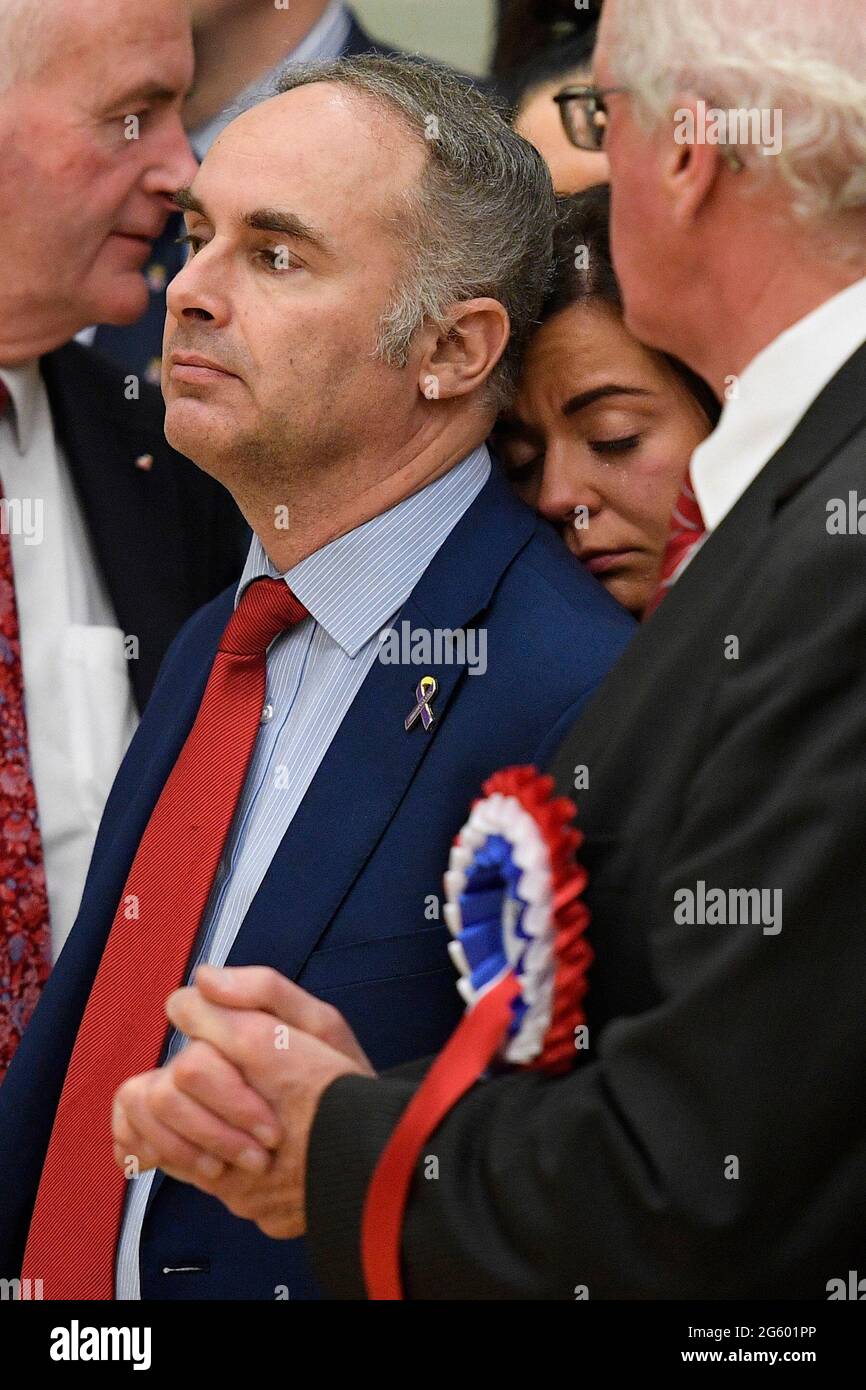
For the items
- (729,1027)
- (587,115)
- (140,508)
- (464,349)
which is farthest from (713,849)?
(140,508)

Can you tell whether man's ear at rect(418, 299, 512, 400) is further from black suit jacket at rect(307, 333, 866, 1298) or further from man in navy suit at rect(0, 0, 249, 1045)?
black suit jacket at rect(307, 333, 866, 1298)

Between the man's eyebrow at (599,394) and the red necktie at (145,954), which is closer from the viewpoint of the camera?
the red necktie at (145,954)

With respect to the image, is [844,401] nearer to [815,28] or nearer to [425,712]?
[815,28]

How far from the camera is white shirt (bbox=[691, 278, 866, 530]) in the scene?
1161 mm

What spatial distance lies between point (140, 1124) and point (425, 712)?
0.50 metres

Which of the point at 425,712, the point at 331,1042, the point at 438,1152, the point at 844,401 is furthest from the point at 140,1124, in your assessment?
the point at 844,401

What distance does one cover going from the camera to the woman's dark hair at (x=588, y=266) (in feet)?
6.09

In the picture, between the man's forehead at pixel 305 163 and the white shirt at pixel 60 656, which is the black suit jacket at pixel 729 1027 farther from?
the white shirt at pixel 60 656

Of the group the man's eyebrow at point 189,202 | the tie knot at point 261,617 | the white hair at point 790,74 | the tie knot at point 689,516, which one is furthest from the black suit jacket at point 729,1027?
the man's eyebrow at point 189,202

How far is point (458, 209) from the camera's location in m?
1.82

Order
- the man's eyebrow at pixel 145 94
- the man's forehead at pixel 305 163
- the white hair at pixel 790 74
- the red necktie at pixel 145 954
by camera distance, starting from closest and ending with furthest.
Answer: the white hair at pixel 790 74
the red necktie at pixel 145 954
the man's forehead at pixel 305 163
the man's eyebrow at pixel 145 94

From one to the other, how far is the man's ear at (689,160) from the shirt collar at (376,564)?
59cm

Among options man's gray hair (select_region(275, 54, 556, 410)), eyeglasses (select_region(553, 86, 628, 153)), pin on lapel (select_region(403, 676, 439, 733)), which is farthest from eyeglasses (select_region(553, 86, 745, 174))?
pin on lapel (select_region(403, 676, 439, 733))

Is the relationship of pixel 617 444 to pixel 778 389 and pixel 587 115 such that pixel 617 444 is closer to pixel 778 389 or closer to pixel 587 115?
pixel 587 115
